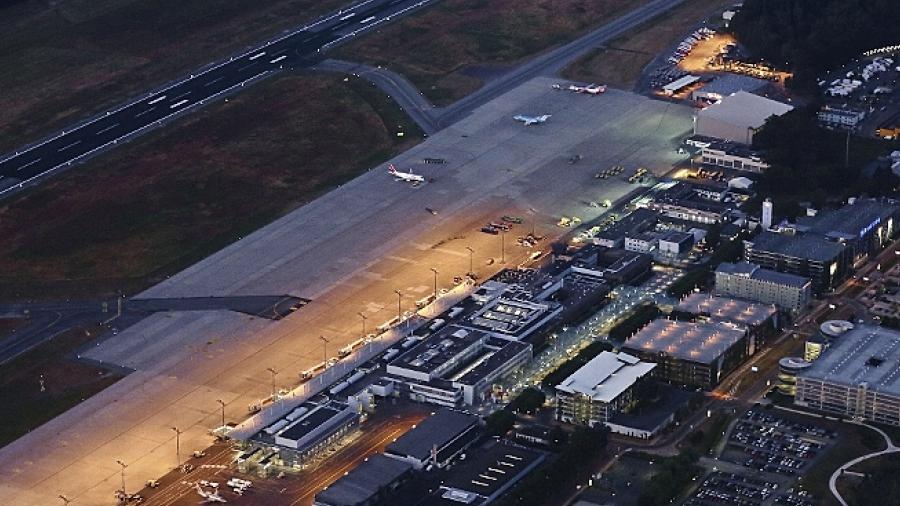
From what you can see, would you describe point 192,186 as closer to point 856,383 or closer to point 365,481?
point 365,481

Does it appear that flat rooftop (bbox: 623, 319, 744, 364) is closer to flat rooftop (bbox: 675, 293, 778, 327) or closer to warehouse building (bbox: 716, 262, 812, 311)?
flat rooftop (bbox: 675, 293, 778, 327)

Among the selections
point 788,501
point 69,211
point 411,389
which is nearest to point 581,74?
point 69,211

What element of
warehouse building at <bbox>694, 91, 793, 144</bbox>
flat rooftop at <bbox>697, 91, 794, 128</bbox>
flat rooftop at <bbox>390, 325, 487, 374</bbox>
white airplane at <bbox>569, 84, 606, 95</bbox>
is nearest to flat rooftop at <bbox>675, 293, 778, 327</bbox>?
flat rooftop at <bbox>390, 325, 487, 374</bbox>

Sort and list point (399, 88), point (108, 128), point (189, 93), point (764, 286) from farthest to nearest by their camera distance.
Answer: point (399, 88), point (189, 93), point (108, 128), point (764, 286)

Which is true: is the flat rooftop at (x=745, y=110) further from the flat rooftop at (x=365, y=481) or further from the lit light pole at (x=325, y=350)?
the flat rooftop at (x=365, y=481)

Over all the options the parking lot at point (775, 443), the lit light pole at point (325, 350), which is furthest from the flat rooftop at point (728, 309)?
the lit light pole at point (325, 350)

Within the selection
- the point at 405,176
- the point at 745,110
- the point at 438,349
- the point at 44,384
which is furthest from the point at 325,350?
the point at 745,110
